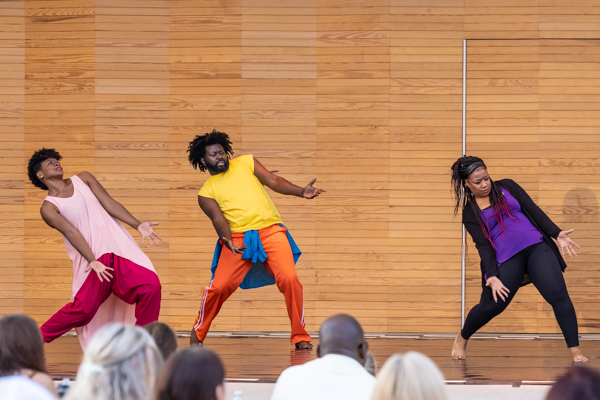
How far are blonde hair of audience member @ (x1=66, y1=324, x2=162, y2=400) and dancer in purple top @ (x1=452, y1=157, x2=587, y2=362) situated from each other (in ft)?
10.2

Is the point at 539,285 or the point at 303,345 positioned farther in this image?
the point at 303,345

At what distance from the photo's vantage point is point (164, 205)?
6152 millimetres

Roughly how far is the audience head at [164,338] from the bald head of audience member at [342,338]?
49 cm

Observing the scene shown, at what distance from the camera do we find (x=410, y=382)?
1.47 metres

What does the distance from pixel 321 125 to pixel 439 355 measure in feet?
7.76

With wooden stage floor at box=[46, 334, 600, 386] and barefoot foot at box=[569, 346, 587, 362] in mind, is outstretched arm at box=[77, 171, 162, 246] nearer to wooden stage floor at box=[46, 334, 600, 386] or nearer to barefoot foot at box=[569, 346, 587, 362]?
wooden stage floor at box=[46, 334, 600, 386]

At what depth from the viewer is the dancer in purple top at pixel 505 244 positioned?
4.38 metres

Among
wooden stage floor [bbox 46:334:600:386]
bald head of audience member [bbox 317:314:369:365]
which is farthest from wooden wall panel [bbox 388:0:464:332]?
bald head of audience member [bbox 317:314:369:365]

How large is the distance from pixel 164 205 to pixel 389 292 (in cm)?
221

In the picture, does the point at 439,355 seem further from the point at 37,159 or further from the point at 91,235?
the point at 37,159

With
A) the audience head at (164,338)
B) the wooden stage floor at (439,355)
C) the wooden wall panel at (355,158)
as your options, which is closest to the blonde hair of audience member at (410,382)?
the audience head at (164,338)

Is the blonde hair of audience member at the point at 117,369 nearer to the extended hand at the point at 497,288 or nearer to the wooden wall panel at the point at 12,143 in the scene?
the extended hand at the point at 497,288

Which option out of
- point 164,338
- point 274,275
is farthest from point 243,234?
point 164,338

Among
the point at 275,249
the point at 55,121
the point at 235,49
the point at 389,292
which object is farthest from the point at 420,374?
the point at 55,121
